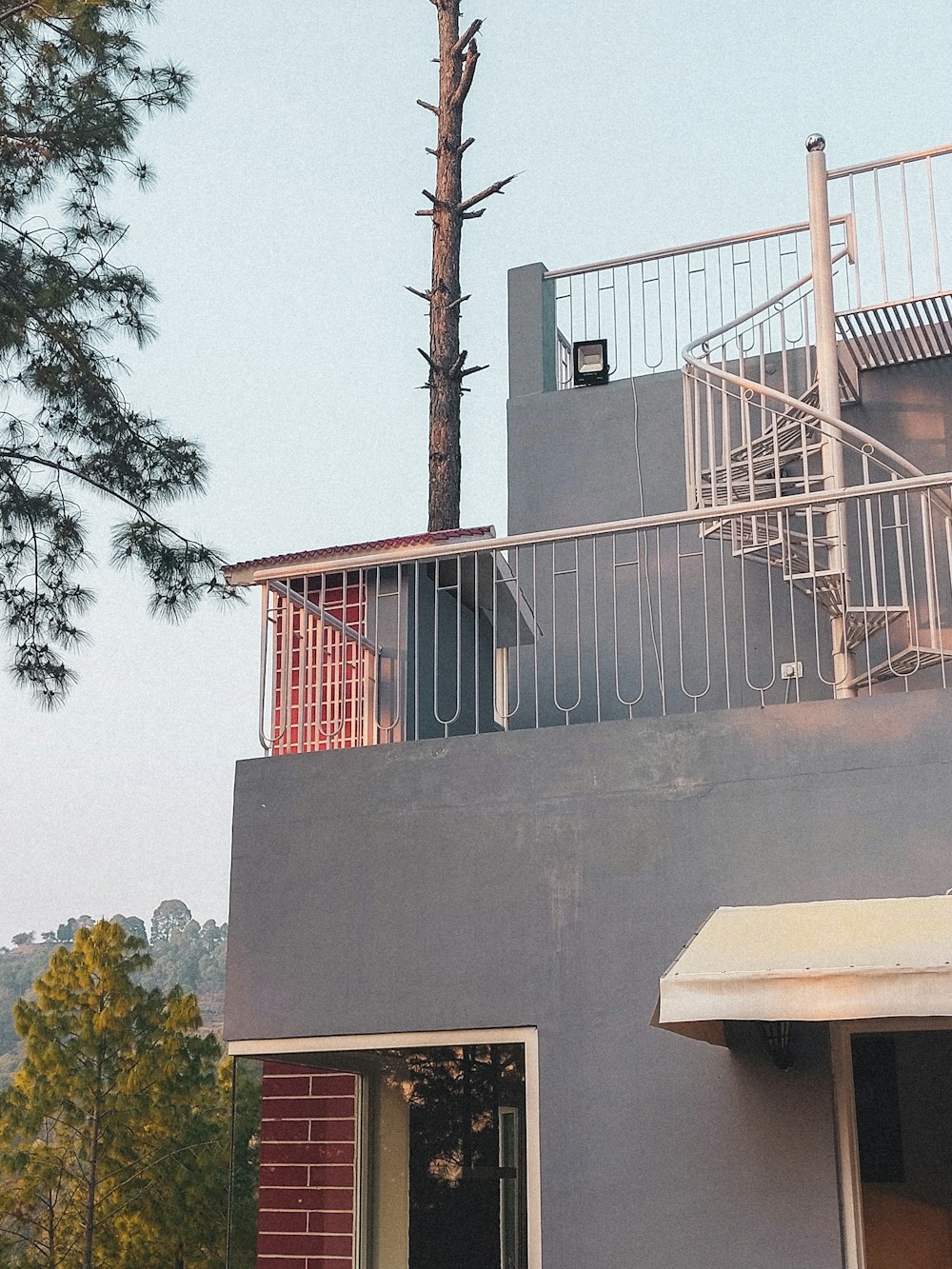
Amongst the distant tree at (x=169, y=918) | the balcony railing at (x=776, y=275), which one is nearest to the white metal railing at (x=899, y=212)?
the balcony railing at (x=776, y=275)

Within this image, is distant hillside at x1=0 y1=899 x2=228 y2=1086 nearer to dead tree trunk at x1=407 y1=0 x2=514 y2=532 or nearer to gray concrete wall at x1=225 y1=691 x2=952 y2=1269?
dead tree trunk at x1=407 y1=0 x2=514 y2=532

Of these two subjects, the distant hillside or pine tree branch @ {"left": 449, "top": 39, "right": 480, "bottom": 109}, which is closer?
pine tree branch @ {"left": 449, "top": 39, "right": 480, "bottom": 109}

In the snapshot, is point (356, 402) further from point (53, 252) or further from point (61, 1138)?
point (61, 1138)

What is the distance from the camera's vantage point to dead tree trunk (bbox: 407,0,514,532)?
1623 cm

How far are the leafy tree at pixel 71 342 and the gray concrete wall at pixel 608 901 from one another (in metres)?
3.14

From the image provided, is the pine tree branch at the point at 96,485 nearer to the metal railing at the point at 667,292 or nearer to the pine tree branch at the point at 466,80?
the metal railing at the point at 667,292

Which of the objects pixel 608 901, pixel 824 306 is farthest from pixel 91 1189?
pixel 824 306

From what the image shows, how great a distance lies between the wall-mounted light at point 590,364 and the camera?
42.6ft

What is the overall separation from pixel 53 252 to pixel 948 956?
819 cm

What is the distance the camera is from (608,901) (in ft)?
25.1

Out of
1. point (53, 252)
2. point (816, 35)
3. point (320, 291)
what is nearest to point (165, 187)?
point (53, 252)

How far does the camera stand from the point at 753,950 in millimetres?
6402

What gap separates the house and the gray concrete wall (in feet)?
0.05

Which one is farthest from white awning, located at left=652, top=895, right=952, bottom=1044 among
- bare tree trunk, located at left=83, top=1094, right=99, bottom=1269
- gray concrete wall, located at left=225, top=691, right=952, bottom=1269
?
bare tree trunk, located at left=83, top=1094, right=99, bottom=1269
